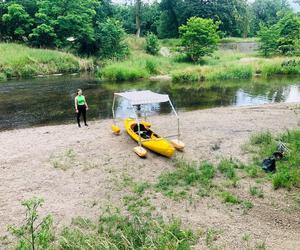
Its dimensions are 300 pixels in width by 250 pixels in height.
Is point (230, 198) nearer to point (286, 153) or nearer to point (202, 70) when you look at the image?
point (286, 153)

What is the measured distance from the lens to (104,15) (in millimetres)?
58812

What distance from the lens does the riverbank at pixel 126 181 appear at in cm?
958

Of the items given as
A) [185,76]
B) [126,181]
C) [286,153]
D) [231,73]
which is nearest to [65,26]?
[185,76]

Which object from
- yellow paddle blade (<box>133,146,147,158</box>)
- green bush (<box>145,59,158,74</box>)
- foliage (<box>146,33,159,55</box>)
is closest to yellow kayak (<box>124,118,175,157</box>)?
yellow paddle blade (<box>133,146,147,158</box>)

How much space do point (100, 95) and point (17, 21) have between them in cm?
2835

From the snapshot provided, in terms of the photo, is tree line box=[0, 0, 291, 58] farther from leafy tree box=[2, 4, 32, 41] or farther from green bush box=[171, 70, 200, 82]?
green bush box=[171, 70, 200, 82]

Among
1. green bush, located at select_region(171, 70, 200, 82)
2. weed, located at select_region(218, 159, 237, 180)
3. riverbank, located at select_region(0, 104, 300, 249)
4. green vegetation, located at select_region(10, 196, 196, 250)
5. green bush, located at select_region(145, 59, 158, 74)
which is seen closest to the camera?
green vegetation, located at select_region(10, 196, 196, 250)

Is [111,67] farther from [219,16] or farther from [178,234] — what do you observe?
[219,16]

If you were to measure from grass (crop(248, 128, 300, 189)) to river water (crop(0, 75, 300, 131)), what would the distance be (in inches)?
400

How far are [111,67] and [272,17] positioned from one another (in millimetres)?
64598

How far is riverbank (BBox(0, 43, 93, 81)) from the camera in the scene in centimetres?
3966

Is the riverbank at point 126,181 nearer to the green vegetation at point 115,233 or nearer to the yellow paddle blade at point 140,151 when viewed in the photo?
the yellow paddle blade at point 140,151

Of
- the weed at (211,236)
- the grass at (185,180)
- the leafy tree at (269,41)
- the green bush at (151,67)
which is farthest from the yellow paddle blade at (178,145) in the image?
the leafy tree at (269,41)

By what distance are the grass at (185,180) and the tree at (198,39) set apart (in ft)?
112
